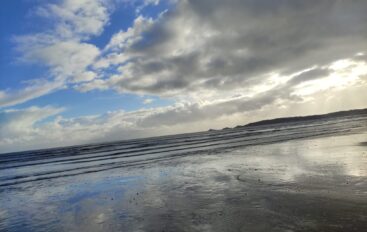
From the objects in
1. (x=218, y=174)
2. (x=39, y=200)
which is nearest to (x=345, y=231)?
(x=218, y=174)

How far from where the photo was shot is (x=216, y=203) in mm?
15133

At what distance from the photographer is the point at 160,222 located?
509 inches

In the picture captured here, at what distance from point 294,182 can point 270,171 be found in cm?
512

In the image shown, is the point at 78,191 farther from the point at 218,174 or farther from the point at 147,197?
the point at 218,174

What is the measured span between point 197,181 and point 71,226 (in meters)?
9.85

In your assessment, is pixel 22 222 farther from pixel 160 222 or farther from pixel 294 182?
pixel 294 182

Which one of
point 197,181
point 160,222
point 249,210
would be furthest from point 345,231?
point 197,181

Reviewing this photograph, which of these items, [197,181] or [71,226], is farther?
[197,181]

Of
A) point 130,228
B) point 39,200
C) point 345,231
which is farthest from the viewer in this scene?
point 39,200

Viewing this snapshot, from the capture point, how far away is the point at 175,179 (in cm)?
2433

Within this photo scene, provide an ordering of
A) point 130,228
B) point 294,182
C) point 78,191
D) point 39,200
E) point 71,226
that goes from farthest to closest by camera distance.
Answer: point 78,191 < point 39,200 < point 294,182 < point 71,226 < point 130,228

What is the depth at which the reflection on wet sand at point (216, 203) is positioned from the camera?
11633mm

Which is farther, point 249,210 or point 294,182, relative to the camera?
point 294,182

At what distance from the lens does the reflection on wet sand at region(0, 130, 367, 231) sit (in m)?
11.6
